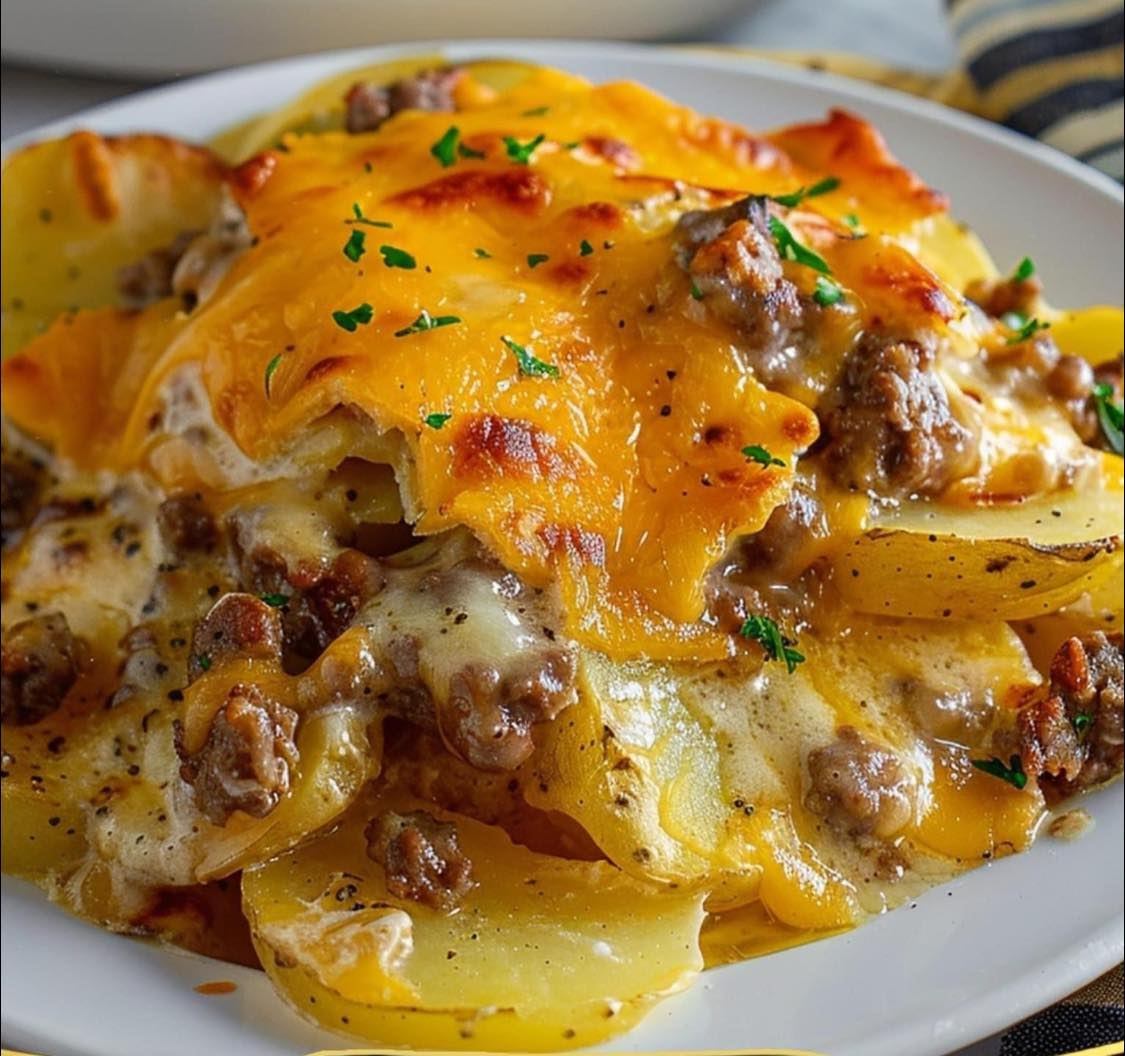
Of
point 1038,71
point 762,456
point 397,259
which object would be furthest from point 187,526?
point 1038,71

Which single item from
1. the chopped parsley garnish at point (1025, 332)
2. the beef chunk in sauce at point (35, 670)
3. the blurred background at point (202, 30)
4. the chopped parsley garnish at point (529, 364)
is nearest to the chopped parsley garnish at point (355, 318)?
the chopped parsley garnish at point (529, 364)

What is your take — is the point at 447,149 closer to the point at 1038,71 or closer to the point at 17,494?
the point at 17,494

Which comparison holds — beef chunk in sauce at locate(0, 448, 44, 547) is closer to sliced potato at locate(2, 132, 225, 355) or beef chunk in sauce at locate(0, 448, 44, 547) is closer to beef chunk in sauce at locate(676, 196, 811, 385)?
sliced potato at locate(2, 132, 225, 355)

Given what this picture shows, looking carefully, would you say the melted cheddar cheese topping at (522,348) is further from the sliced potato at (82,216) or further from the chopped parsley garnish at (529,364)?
the sliced potato at (82,216)

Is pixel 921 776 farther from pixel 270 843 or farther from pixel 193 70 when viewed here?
pixel 193 70

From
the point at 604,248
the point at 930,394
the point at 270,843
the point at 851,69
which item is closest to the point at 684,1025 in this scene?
the point at 270,843

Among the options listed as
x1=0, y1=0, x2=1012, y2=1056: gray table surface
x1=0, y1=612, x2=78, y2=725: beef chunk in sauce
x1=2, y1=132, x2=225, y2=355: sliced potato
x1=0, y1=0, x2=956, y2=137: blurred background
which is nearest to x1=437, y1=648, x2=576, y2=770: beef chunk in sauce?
x1=0, y1=612, x2=78, y2=725: beef chunk in sauce
